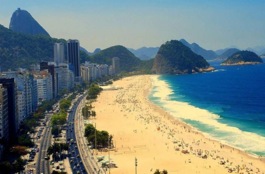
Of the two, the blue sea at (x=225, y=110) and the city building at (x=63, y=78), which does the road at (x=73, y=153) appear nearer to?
the blue sea at (x=225, y=110)

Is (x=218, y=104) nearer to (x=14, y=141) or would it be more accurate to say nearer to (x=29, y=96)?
(x=29, y=96)

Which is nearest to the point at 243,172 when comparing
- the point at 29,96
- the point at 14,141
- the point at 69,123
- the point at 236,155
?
the point at 236,155

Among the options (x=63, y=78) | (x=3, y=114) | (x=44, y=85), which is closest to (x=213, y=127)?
(x=3, y=114)

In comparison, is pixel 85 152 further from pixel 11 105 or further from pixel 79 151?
pixel 11 105

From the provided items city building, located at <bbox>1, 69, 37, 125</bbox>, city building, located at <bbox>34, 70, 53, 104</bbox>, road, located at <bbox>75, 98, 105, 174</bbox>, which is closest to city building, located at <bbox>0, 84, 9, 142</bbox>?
road, located at <bbox>75, 98, 105, 174</bbox>

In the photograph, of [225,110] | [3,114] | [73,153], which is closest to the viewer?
[73,153]

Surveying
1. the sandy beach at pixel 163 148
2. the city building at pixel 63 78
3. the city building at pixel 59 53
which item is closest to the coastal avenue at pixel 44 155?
the sandy beach at pixel 163 148
